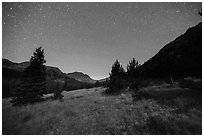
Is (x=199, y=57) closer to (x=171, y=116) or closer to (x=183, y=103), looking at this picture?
(x=183, y=103)

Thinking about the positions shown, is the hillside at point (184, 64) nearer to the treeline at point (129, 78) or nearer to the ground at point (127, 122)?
the treeline at point (129, 78)

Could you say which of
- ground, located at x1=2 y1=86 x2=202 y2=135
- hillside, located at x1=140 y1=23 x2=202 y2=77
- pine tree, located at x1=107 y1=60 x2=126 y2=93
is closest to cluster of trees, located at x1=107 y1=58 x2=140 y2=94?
pine tree, located at x1=107 y1=60 x2=126 y2=93

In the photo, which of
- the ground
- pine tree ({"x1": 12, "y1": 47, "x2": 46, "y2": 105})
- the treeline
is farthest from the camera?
the treeline

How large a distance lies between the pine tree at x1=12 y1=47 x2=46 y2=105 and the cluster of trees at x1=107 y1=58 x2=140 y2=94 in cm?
824

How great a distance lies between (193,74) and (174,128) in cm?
1077

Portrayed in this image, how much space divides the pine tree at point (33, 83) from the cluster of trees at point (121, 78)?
27.0ft

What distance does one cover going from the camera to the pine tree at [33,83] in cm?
1249

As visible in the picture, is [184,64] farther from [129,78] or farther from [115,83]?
[115,83]

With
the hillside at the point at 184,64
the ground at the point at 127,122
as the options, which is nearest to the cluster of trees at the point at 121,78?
the hillside at the point at 184,64

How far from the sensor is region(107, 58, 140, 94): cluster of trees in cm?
1581

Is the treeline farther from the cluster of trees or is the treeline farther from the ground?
the ground

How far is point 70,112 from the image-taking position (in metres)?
7.70

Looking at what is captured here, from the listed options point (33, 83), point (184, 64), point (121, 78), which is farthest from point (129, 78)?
point (33, 83)

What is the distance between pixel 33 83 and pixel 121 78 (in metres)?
10.9
